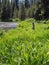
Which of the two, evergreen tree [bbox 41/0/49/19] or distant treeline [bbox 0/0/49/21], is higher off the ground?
evergreen tree [bbox 41/0/49/19]

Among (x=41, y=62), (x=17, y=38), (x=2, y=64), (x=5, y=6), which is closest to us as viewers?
(x=41, y=62)

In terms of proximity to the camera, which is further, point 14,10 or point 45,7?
point 14,10

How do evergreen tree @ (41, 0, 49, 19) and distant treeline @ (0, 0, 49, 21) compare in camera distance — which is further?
distant treeline @ (0, 0, 49, 21)

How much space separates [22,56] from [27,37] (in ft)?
20.2

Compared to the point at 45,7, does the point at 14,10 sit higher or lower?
lower

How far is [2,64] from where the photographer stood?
7336 mm

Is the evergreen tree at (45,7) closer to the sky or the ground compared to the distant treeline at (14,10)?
closer to the sky

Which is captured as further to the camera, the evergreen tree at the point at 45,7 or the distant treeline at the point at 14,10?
the distant treeline at the point at 14,10

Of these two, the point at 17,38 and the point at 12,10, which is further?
the point at 12,10

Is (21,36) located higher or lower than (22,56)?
lower

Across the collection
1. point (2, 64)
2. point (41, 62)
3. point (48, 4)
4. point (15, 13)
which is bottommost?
point (15, 13)

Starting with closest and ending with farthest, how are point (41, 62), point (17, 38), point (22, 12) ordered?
point (41, 62), point (17, 38), point (22, 12)

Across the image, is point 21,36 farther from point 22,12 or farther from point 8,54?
point 22,12

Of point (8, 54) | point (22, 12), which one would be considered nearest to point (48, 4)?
point (22, 12)
